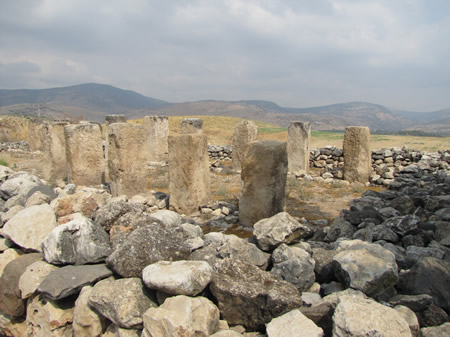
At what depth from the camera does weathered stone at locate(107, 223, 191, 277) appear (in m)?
3.78

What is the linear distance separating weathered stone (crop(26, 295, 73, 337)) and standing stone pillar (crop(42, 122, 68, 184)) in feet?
25.5

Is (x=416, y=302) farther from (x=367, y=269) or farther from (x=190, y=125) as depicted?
(x=190, y=125)

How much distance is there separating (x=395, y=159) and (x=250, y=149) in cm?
1013

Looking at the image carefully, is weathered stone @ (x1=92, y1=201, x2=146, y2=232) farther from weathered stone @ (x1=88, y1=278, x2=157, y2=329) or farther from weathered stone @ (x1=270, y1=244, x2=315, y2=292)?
weathered stone @ (x1=270, y1=244, x2=315, y2=292)

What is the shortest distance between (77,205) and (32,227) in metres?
0.66

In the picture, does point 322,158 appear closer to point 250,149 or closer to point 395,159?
point 395,159

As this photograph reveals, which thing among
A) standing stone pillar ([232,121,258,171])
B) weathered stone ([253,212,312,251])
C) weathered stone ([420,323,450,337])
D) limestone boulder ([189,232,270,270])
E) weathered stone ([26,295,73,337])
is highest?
standing stone pillar ([232,121,258,171])

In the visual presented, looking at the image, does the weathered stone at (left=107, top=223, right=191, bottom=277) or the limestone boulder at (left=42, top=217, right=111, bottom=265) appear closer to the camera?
the weathered stone at (left=107, top=223, right=191, bottom=277)

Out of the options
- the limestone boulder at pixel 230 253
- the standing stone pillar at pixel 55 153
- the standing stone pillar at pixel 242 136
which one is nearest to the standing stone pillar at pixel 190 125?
the standing stone pillar at pixel 242 136

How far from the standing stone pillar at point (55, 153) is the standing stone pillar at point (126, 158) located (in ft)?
11.5

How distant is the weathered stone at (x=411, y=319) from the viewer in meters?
2.97

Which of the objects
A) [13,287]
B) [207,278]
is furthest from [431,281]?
[13,287]

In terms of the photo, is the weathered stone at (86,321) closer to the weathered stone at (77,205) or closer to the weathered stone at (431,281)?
the weathered stone at (77,205)

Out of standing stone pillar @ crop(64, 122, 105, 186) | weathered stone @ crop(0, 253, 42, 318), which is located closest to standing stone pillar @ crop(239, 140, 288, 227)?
weathered stone @ crop(0, 253, 42, 318)
